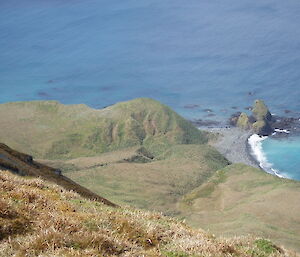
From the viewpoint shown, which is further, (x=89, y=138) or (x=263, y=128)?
(x=89, y=138)

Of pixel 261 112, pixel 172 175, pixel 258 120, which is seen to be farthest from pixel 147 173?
pixel 261 112

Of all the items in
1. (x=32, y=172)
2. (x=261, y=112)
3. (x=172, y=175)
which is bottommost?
(x=172, y=175)

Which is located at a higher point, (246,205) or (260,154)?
(246,205)

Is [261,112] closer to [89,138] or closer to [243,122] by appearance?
[243,122]

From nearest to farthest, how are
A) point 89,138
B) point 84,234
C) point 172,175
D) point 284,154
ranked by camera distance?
1. point 84,234
2. point 172,175
3. point 284,154
4. point 89,138

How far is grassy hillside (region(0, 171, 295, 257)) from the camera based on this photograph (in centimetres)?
1381

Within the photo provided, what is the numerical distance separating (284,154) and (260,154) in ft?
31.9

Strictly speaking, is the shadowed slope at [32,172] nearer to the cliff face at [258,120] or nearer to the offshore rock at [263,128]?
the offshore rock at [263,128]

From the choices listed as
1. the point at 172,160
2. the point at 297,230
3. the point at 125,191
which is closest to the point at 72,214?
the point at 297,230

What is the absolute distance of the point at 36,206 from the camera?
17.9m

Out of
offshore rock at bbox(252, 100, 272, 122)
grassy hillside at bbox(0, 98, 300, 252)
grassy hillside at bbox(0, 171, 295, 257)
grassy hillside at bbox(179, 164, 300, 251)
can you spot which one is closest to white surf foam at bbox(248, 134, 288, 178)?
offshore rock at bbox(252, 100, 272, 122)

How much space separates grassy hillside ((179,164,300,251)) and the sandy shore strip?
19.8 meters

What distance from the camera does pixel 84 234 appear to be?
1482 cm

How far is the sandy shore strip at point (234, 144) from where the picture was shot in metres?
180
